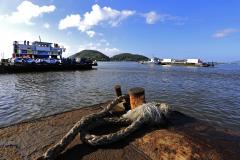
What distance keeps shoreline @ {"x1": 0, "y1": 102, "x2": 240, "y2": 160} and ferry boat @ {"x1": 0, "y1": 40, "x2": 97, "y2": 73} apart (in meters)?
45.7

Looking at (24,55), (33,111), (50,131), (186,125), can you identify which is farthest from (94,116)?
(24,55)

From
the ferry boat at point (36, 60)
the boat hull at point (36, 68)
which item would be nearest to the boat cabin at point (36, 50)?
the ferry boat at point (36, 60)

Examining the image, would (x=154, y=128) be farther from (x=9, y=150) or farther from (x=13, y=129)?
(x=13, y=129)

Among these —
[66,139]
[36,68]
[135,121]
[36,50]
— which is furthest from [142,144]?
[36,50]

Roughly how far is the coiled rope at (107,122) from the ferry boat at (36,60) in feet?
153

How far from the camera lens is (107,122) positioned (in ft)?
14.1

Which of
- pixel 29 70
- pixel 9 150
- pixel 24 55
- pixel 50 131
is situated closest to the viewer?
pixel 9 150

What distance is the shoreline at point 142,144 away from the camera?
3400 millimetres

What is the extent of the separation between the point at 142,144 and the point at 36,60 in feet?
176

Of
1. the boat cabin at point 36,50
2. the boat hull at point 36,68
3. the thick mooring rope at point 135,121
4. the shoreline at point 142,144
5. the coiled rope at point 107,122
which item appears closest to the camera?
the shoreline at point 142,144

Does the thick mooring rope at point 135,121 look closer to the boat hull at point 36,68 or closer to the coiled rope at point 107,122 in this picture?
the coiled rope at point 107,122

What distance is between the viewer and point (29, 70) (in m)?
47.5

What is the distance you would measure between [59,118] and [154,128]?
2623mm

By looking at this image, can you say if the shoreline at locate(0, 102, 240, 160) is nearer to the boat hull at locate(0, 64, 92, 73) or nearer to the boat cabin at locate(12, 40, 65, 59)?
the boat hull at locate(0, 64, 92, 73)
